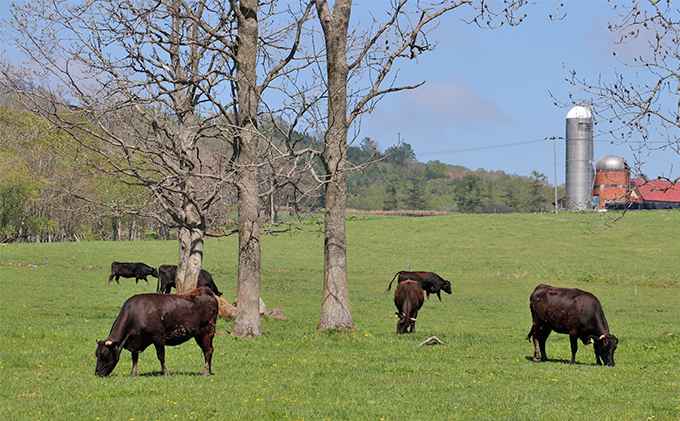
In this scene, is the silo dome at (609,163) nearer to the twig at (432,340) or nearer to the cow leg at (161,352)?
the twig at (432,340)

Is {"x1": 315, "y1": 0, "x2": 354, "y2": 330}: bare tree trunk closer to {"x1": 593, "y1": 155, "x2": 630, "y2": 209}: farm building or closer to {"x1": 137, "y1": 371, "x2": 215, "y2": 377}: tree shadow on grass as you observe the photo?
{"x1": 137, "y1": 371, "x2": 215, "y2": 377}: tree shadow on grass

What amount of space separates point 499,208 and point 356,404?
133 m

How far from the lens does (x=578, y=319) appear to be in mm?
13461

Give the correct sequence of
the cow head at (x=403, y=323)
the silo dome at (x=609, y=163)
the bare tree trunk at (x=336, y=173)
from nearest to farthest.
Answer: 1. the bare tree trunk at (x=336, y=173)
2. the cow head at (x=403, y=323)
3. the silo dome at (x=609, y=163)

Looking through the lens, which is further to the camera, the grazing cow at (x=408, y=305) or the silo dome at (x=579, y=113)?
the silo dome at (x=579, y=113)

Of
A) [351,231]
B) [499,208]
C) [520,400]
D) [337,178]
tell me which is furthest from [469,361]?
[499,208]

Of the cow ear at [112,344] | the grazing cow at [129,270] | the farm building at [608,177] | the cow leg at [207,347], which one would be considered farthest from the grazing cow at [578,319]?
the farm building at [608,177]

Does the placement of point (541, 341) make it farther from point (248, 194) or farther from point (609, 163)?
point (609, 163)

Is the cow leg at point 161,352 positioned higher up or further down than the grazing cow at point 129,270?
higher up

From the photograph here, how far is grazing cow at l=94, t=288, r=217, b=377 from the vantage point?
35.9ft

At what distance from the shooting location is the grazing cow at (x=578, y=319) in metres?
13.4

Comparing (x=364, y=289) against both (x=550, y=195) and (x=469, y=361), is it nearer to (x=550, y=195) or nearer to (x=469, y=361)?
(x=469, y=361)

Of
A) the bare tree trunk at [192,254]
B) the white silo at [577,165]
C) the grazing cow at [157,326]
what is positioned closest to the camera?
the grazing cow at [157,326]

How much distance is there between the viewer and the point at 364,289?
36.1 m
